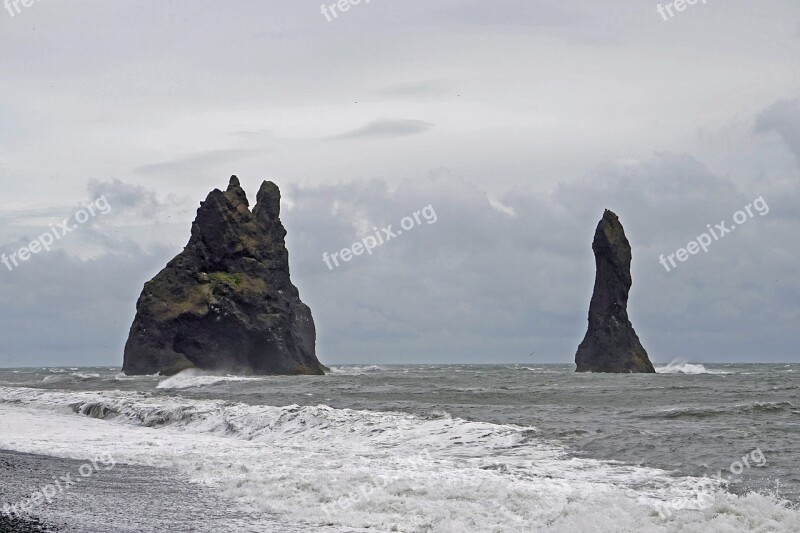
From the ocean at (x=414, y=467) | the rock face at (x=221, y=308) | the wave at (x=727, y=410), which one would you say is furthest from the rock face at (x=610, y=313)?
the wave at (x=727, y=410)

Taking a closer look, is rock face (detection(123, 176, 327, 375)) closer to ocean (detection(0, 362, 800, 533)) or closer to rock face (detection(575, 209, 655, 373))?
rock face (detection(575, 209, 655, 373))

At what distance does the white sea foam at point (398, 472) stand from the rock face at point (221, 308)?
179ft

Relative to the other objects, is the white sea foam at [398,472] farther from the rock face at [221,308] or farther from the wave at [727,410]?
the rock face at [221,308]

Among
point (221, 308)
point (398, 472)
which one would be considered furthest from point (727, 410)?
point (221, 308)

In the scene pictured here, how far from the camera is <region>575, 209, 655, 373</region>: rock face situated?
325 feet

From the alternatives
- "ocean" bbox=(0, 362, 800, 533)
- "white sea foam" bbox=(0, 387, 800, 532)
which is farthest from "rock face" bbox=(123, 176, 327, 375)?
"white sea foam" bbox=(0, 387, 800, 532)

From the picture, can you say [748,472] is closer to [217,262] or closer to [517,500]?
[517,500]

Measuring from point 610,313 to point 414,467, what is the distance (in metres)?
87.3

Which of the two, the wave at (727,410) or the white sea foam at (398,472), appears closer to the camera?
the white sea foam at (398,472)

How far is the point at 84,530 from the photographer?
1194 centimetres

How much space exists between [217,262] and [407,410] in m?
62.6

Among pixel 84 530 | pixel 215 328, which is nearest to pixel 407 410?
pixel 84 530

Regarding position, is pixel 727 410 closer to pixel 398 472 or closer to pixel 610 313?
pixel 398 472

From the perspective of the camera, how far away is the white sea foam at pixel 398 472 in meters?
12.9
